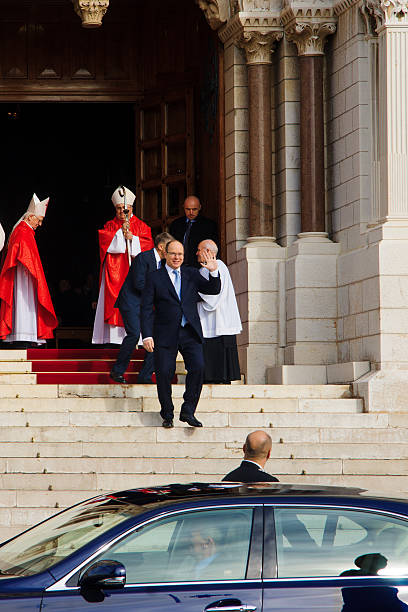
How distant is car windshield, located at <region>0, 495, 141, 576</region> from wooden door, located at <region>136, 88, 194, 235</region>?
514 inches

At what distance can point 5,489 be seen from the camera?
1125cm

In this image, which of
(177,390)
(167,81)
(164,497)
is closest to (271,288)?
(177,390)

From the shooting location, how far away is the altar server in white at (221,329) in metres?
13.9

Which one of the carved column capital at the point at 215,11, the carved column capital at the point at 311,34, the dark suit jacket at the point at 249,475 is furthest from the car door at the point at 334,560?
the carved column capital at the point at 215,11

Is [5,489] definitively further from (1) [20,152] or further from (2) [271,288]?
(1) [20,152]

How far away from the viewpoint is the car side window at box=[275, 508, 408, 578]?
18.7 ft

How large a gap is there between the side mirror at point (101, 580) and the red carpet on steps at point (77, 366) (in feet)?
31.1

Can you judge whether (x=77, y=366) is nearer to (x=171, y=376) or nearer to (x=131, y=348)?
(x=131, y=348)

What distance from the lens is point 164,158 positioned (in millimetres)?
19312

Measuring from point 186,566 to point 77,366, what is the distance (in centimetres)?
993

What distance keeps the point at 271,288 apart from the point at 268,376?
1.14 meters

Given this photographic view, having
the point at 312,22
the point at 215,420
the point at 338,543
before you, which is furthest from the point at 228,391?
the point at 338,543

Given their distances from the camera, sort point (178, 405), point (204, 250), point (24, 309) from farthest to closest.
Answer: point (24, 309) → point (178, 405) → point (204, 250)

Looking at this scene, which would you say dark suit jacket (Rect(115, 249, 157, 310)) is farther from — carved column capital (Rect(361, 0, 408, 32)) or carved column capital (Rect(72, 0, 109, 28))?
carved column capital (Rect(72, 0, 109, 28))
